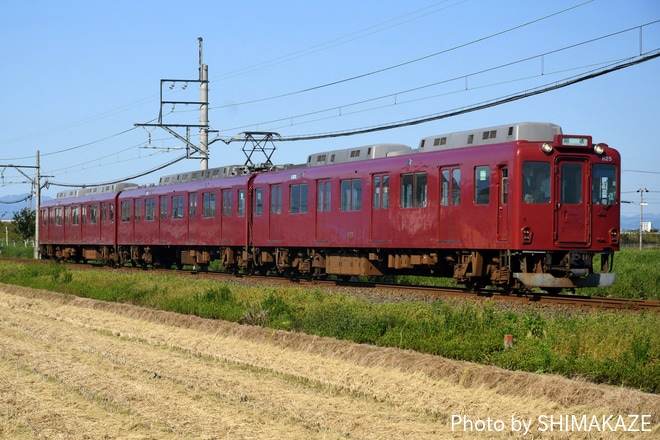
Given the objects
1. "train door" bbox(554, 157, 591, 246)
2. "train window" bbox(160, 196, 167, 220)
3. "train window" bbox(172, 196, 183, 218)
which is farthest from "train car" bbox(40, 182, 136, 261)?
"train door" bbox(554, 157, 591, 246)

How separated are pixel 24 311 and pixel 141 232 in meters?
19.2

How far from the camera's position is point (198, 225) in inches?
1391

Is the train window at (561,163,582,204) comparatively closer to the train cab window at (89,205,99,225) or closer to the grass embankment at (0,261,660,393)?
the grass embankment at (0,261,660,393)

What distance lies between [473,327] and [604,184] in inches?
316

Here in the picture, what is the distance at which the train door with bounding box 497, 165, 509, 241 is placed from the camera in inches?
794

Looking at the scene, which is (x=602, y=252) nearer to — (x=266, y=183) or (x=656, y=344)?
(x=656, y=344)

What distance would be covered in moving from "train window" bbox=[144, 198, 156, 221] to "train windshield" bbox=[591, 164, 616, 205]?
2315 cm

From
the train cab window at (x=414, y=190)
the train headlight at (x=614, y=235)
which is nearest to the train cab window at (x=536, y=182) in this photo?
the train headlight at (x=614, y=235)

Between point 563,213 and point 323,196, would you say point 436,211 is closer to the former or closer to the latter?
point 563,213

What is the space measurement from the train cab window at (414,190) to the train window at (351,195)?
214 centimetres

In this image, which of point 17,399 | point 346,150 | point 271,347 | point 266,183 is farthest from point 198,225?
point 17,399

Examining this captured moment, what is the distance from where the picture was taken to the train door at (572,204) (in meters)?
20.1

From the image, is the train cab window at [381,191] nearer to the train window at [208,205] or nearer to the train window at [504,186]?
the train window at [504,186]

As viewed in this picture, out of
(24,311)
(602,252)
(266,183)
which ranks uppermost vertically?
(266,183)
